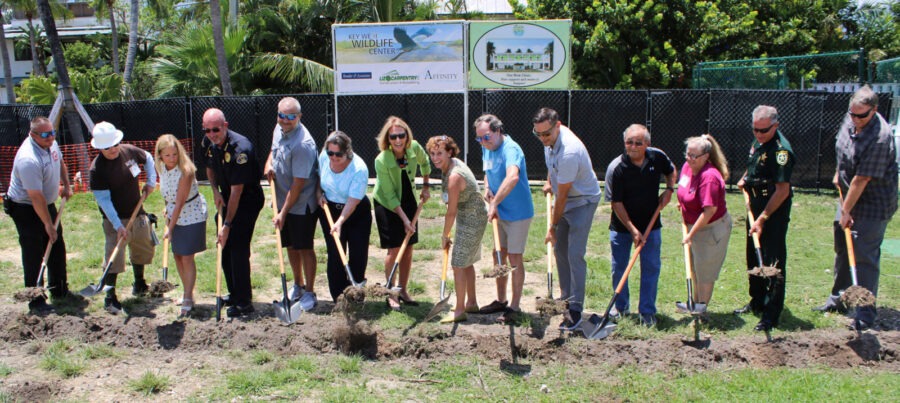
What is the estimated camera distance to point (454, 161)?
5.58 meters

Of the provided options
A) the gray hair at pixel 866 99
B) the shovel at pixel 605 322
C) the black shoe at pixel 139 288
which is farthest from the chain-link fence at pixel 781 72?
the black shoe at pixel 139 288

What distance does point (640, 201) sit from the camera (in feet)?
18.4

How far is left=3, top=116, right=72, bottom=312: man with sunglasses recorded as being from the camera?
602 centimetres

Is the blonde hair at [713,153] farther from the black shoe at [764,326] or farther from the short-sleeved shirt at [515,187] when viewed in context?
the short-sleeved shirt at [515,187]

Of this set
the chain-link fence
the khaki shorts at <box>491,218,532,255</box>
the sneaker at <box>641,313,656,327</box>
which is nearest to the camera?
the sneaker at <box>641,313,656,327</box>

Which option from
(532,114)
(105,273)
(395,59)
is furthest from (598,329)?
(395,59)

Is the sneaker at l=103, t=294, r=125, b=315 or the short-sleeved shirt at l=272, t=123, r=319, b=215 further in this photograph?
the sneaker at l=103, t=294, r=125, b=315

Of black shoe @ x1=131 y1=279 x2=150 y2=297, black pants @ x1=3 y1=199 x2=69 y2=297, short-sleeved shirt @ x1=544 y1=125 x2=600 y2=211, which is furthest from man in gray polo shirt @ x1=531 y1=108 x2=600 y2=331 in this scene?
black pants @ x1=3 y1=199 x2=69 y2=297

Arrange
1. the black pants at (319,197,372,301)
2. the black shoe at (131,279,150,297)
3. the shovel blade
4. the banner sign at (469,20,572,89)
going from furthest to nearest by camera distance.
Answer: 1. the banner sign at (469,20,572,89)
2. the black shoe at (131,279,150,297)
3. the black pants at (319,197,372,301)
4. the shovel blade

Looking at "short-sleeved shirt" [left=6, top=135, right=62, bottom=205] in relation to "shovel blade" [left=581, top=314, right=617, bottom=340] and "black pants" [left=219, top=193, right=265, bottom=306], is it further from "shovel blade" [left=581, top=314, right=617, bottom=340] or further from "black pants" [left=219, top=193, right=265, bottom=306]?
"shovel blade" [left=581, top=314, right=617, bottom=340]

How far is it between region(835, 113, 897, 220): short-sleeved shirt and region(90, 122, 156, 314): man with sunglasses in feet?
19.8

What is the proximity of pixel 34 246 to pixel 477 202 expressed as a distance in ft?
13.2

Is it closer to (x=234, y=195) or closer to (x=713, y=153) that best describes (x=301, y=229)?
(x=234, y=195)

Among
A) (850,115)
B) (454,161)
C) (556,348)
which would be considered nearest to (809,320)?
(850,115)
